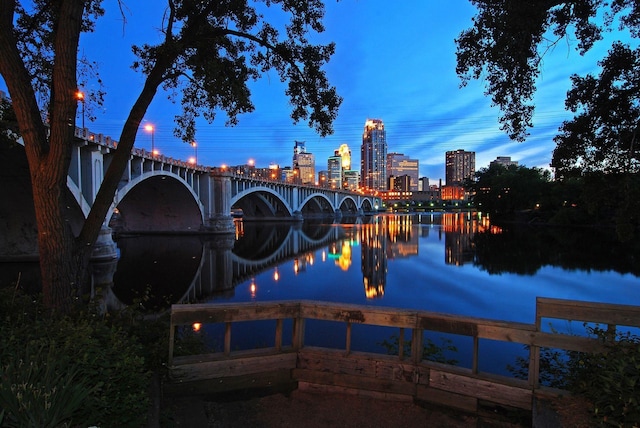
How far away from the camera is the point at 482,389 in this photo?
15.5 ft

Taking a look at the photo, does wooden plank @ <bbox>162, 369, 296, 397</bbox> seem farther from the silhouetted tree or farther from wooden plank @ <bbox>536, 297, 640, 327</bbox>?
the silhouetted tree

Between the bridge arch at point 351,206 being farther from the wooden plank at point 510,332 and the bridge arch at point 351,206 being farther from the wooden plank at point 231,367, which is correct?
the wooden plank at point 510,332

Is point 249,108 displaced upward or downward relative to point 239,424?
upward

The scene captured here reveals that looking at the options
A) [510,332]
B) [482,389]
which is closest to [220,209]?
[482,389]

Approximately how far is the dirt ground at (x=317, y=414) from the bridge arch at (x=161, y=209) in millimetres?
45456

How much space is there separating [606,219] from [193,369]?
6918 centimetres

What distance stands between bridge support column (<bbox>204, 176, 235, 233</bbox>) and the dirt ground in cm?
4986

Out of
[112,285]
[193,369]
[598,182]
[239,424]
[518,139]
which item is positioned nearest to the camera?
[239,424]

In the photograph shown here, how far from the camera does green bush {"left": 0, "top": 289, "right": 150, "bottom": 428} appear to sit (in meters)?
2.69

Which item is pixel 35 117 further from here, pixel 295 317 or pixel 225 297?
pixel 225 297

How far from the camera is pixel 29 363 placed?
3.31m

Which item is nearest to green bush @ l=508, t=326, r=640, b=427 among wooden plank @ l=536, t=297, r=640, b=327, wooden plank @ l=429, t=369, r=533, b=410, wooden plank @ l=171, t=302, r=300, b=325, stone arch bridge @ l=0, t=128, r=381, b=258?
wooden plank @ l=536, t=297, r=640, b=327

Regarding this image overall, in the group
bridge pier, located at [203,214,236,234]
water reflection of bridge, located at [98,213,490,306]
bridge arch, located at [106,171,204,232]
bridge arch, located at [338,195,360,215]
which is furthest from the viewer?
bridge arch, located at [338,195,360,215]

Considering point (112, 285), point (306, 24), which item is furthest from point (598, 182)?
point (112, 285)
